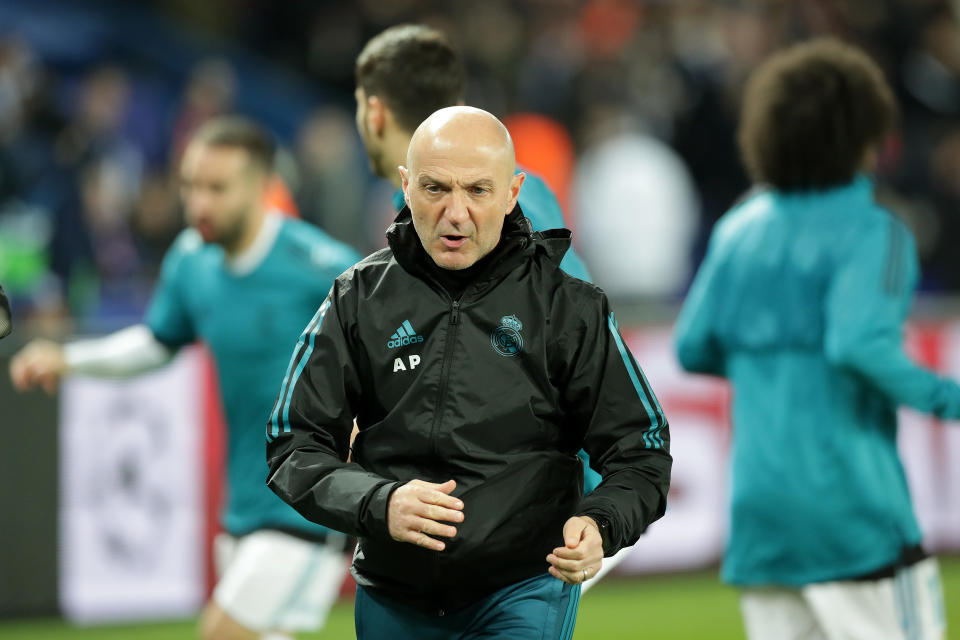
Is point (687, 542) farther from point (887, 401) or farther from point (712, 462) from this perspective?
point (887, 401)

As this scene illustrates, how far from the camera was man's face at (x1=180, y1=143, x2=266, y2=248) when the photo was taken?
5.92 metres

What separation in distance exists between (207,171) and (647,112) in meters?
8.55

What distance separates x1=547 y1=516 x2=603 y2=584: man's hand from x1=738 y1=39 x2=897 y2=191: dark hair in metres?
2.03

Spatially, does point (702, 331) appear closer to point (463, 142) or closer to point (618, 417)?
point (618, 417)

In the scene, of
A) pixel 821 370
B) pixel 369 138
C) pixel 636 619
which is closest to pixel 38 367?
pixel 369 138

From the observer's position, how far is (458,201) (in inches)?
129

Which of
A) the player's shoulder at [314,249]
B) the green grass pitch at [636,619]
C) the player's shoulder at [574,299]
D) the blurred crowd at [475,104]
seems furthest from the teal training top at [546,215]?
the blurred crowd at [475,104]

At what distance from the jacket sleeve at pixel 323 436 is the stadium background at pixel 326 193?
484cm

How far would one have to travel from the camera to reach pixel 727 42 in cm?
1471

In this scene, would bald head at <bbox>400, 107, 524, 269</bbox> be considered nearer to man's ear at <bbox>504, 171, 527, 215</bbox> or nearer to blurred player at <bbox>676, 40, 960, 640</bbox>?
man's ear at <bbox>504, 171, 527, 215</bbox>

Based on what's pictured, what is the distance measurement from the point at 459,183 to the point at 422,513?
74 centimetres

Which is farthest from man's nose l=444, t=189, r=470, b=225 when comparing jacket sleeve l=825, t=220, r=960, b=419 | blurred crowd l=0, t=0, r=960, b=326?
blurred crowd l=0, t=0, r=960, b=326

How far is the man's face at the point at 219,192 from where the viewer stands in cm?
592

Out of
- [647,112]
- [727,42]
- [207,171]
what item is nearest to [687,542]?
[207,171]
